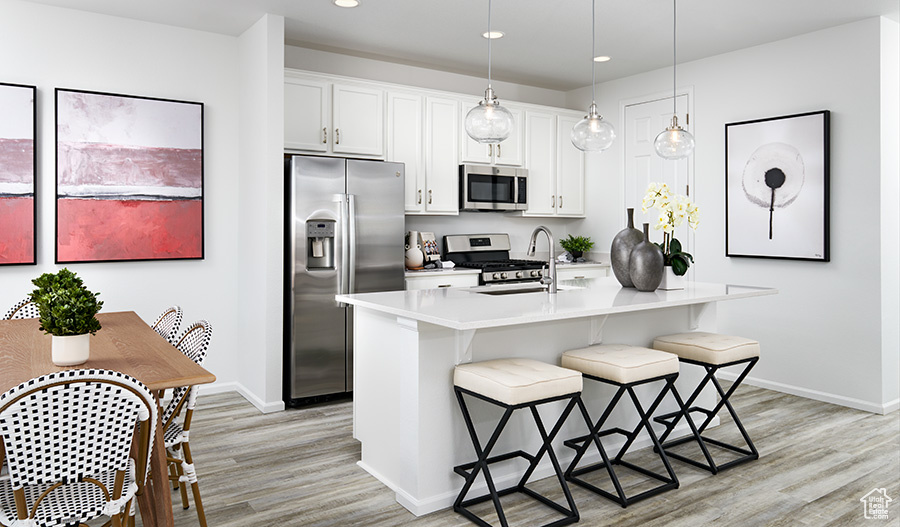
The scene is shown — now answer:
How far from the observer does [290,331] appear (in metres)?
4.30

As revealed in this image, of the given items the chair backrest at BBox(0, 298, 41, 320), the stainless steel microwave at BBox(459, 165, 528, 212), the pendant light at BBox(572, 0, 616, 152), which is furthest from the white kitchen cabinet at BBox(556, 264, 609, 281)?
the chair backrest at BBox(0, 298, 41, 320)

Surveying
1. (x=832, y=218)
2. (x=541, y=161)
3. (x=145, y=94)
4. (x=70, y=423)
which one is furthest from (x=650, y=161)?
(x=70, y=423)

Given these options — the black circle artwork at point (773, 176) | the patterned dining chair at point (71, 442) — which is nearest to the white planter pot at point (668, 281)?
the black circle artwork at point (773, 176)

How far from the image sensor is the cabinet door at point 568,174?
19.9ft

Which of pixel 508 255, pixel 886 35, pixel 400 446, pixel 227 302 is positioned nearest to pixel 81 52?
pixel 227 302

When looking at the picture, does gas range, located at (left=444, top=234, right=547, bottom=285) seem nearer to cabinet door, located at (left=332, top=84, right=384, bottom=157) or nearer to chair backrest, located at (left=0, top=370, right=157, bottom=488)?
cabinet door, located at (left=332, top=84, right=384, bottom=157)

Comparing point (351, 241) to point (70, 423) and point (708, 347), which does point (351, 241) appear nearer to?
point (708, 347)

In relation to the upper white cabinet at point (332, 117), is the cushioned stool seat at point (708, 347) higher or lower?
lower

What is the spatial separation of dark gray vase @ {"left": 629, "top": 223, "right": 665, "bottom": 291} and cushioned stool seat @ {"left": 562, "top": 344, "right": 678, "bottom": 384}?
1.51ft

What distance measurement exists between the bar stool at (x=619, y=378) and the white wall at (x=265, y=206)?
2.10 m

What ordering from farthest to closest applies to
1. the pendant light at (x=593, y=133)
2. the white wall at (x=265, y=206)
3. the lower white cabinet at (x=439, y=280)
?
the lower white cabinet at (x=439, y=280), the white wall at (x=265, y=206), the pendant light at (x=593, y=133)

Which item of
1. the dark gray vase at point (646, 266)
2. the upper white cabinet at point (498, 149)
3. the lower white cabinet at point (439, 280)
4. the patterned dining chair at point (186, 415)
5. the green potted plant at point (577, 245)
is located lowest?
the patterned dining chair at point (186, 415)

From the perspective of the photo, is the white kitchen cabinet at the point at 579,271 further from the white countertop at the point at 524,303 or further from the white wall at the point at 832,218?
the white countertop at the point at 524,303

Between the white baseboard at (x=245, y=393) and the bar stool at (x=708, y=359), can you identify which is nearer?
the bar stool at (x=708, y=359)
